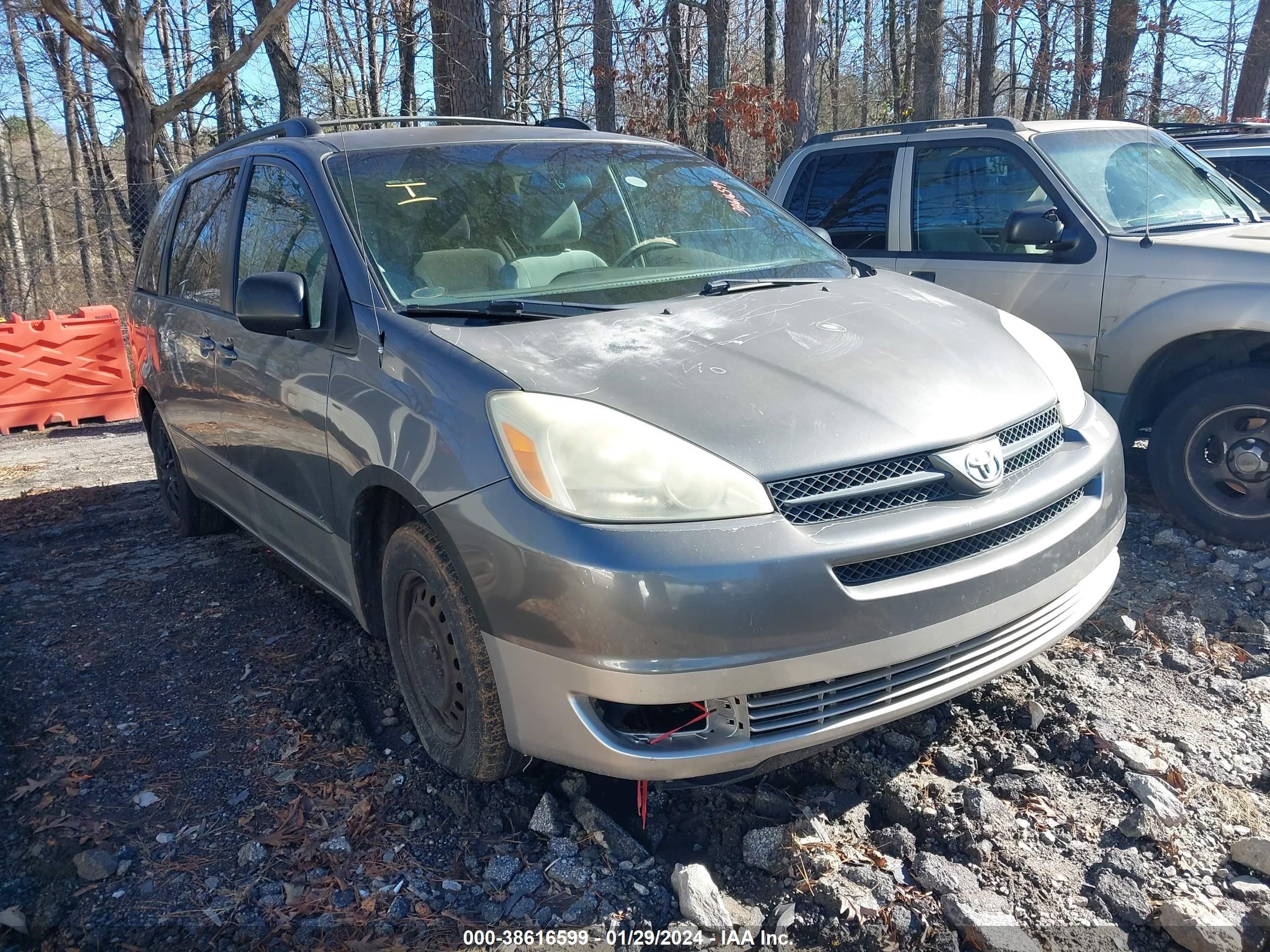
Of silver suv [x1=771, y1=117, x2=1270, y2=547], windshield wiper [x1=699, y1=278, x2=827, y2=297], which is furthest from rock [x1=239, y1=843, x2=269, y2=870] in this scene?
silver suv [x1=771, y1=117, x2=1270, y2=547]

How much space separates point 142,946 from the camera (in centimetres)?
238

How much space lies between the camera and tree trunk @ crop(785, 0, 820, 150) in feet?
43.4

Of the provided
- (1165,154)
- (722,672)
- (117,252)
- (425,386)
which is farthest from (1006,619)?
(117,252)

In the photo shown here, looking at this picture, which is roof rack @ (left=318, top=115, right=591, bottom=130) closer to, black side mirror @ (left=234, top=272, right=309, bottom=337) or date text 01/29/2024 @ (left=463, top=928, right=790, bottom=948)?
black side mirror @ (left=234, top=272, right=309, bottom=337)

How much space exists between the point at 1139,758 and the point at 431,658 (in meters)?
2.07

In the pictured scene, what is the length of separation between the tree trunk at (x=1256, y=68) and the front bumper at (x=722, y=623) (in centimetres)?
1673

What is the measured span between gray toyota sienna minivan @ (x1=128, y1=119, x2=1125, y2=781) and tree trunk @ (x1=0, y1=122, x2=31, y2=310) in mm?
18507

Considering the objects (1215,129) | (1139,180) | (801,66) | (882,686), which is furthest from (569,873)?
(801,66)

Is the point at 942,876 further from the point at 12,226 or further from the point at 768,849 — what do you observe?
the point at 12,226

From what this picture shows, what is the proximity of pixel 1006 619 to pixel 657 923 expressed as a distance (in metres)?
1.17

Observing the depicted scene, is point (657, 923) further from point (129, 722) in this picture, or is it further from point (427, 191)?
point (427, 191)

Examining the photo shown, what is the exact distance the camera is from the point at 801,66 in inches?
Result: 526

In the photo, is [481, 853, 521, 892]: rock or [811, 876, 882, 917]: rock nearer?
[811, 876, 882, 917]: rock

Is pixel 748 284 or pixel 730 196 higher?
pixel 730 196
